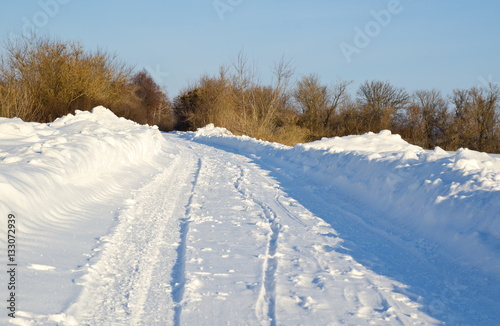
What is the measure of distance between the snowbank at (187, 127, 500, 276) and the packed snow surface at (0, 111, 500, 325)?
0.03 meters

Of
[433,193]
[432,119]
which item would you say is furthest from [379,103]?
[433,193]

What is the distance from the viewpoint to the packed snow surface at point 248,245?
3.61 meters

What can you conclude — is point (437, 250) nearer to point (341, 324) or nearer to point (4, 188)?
point (341, 324)

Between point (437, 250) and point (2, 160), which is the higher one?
point (2, 160)

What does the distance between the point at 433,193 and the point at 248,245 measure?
135 inches

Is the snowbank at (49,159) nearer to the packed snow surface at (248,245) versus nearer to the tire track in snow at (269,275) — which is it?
the packed snow surface at (248,245)

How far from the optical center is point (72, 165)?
792 cm

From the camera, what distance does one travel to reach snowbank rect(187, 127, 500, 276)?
5.08 m

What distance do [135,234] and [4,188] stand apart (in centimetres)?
177

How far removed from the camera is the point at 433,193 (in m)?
6.70

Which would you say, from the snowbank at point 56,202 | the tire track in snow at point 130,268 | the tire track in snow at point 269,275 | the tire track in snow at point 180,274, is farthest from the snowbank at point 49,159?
the tire track in snow at point 269,275

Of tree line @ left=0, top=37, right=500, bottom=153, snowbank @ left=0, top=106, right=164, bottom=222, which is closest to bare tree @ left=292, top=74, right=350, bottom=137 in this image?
tree line @ left=0, top=37, right=500, bottom=153

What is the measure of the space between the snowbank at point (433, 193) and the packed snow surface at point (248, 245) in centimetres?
3

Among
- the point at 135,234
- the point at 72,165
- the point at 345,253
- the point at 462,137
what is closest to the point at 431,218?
the point at 345,253
